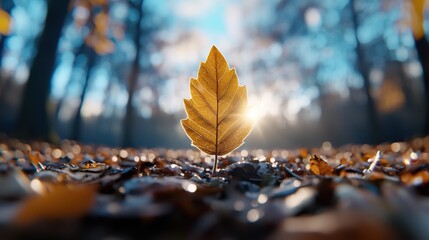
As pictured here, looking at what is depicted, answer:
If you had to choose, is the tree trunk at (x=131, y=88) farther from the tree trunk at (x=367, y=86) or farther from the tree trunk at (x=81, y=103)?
the tree trunk at (x=367, y=86)

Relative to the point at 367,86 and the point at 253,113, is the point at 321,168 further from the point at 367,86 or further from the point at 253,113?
the point at 367,86

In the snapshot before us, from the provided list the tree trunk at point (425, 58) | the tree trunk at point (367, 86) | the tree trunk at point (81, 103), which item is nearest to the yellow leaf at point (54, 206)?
the tree trunk at point (425, 58)

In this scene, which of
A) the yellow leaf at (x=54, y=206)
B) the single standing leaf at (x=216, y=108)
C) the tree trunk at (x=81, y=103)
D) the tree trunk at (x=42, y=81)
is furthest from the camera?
the tree trunk at (x=81, y=103)

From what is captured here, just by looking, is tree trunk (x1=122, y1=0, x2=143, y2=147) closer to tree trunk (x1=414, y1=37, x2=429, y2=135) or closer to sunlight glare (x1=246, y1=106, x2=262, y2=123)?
tree trunk (x1=414, y1=37, x2=429, y2=135)

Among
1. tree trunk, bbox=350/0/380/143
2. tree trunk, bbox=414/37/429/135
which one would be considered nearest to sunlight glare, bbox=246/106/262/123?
tree trunk, bbox=414/37/429/135

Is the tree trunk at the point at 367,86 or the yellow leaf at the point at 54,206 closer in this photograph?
the yellow leaf at the point at 54,206

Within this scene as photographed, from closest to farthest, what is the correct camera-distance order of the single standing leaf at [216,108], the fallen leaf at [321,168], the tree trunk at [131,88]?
the single standing leaf at [216,108], the fallen leaf at [321,168], the tree trunk at [131,88]

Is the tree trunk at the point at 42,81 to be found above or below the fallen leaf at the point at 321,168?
above

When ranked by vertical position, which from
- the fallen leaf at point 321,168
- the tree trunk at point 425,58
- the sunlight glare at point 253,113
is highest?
the tree trunk at point 425,58
